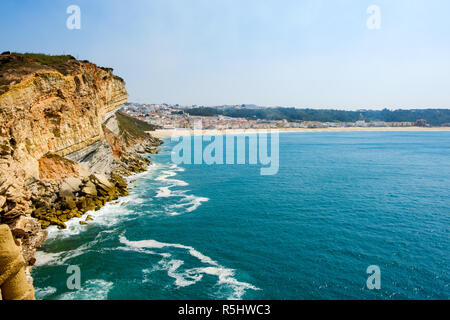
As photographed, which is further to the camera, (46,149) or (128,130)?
(128,130)

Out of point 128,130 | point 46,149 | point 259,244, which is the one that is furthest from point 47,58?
point 128,130

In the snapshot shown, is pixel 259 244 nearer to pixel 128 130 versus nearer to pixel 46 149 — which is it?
pixel 46 149

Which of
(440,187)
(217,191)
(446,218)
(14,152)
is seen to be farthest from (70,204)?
(440,187)

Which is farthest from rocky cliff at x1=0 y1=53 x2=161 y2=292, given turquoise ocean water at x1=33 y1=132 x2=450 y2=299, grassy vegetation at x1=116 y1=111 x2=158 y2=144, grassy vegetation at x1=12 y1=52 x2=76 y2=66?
grassy vegetation at x1=116 y1=111 x2=158 y2=144

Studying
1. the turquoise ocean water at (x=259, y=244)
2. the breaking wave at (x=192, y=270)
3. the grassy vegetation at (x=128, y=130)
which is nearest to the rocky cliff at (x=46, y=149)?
the turquoise ocean water at (x=259, y=244)

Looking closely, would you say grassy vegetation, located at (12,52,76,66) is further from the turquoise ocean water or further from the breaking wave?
the breaking wave

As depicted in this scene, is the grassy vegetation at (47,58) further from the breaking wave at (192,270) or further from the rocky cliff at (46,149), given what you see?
the breaking wave at (192,270)
